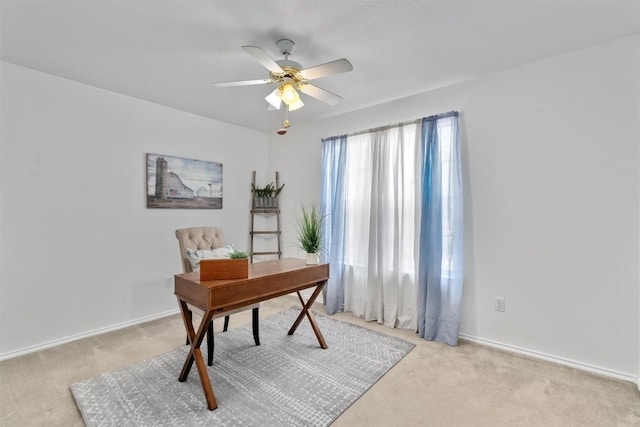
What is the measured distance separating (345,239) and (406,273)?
84 centimetres

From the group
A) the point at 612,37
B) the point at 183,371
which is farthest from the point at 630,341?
the point at 183,371

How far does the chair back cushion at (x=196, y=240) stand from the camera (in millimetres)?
2756

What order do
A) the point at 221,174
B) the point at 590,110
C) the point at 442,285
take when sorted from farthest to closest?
the point at 221,174, the point at 442,285, the point at 590,110

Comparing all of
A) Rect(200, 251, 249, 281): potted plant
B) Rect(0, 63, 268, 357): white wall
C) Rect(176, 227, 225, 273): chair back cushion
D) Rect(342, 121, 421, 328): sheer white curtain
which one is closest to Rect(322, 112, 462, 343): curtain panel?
Rect(342, 121, 421, 328): sheer white curtain

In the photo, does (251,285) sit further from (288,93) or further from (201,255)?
(288,93)

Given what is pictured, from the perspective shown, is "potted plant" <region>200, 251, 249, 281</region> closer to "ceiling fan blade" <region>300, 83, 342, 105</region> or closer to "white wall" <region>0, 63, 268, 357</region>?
"ceiling fan blade" <region>300, 83, 342, 105</region>

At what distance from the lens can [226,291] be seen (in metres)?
1.84

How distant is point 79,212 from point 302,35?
2665 millimetres

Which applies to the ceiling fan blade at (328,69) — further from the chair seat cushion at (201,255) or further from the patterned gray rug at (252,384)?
the patterned gray rug at (252,384)

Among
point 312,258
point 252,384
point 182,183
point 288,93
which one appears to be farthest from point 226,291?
point 182,183

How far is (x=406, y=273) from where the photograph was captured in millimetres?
3176

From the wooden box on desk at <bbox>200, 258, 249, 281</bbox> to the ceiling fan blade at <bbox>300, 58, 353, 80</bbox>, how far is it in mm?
1342

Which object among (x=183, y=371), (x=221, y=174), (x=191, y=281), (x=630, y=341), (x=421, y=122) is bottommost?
(x=183, y=371)

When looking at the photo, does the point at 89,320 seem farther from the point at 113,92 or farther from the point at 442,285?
the point at 442,285
